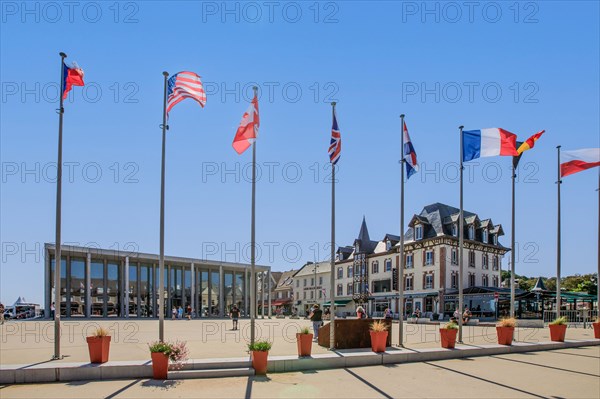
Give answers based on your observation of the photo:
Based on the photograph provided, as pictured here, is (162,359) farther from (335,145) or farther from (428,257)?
(428,257)

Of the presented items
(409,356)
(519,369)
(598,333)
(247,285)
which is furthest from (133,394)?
(247,285)

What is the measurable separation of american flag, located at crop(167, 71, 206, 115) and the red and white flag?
1410 millimetres

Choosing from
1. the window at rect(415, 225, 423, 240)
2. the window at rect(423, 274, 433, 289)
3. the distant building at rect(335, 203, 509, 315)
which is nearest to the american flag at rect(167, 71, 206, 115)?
the distant building at rect(335, 203, 509, 315)

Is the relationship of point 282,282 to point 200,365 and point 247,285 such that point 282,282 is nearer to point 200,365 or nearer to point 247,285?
point 247,285

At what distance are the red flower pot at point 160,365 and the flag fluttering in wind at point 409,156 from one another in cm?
1176

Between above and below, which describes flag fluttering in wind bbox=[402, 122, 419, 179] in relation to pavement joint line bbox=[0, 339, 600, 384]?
above

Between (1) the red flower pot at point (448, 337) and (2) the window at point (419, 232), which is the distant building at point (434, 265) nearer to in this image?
(2) the window at point (419, 232)

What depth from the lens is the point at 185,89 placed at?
1567cm

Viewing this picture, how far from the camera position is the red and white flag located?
15938mm

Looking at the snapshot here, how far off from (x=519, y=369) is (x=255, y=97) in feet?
38.0

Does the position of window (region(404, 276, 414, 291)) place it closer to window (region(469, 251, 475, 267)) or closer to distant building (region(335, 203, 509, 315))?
distant building (region(335, 203, 509, 315))

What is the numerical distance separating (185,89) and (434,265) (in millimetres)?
48320

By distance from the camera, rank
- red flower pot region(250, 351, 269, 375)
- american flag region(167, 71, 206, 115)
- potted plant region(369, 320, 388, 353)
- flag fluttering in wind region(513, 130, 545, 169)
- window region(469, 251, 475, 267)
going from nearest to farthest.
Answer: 1. red flower pot region(250, 351, 269, 375)
2. american flag region(167, 71, 206, 115)
3. potted plant region(369, 320, 388, 353)
4. flag fluttering in wind region(513, 130, 545, 169)
5. window region(469, 251, 475, 267)

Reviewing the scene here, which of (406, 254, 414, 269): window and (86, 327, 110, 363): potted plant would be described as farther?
(406, 254, 414, 269): window
